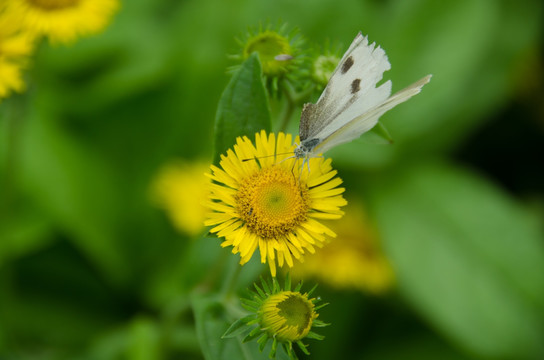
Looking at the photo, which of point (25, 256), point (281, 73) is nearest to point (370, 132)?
point (281, 73)

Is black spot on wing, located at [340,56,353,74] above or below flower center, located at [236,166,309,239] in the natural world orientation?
above

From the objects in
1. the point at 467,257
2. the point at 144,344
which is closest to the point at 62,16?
the point at 144,344

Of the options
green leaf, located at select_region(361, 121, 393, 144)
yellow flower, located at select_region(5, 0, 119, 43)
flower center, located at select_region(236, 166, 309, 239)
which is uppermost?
yellow flower, located at select_region(5, 0, 119, 43)

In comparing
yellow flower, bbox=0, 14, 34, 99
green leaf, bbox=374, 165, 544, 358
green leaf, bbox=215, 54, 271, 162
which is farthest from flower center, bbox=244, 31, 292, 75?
green leaf, bbox=374, 165, 544, 358

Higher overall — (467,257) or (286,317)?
(467,257)

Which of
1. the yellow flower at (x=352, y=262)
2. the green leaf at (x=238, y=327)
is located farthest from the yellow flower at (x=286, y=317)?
the yellow flower at (x=352, y=262)

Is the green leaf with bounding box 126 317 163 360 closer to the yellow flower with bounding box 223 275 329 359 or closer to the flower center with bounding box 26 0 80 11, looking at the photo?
the yellow flower with bounding box 223 275 329 359

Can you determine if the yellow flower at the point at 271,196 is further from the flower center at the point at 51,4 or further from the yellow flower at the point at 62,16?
the flower center at the point at 51,4

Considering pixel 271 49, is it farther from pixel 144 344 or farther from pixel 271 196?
pixel 144 344
